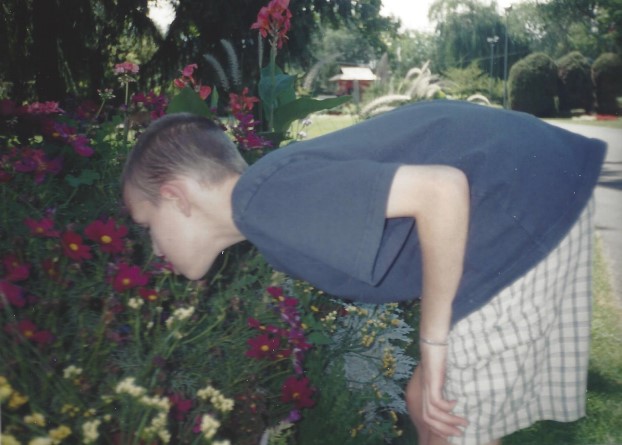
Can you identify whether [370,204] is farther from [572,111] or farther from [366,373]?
[572,111]

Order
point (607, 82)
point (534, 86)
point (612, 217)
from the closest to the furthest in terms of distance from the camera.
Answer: point (612, 217), point (607, 82), point (534, 86)

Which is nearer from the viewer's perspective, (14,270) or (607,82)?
(14,270)

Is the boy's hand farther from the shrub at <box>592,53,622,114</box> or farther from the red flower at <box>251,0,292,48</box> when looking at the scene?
the shrub at <box>592,53,622,114</box>

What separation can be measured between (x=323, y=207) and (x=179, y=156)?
1.24 ft

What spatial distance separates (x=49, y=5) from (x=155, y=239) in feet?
13.8

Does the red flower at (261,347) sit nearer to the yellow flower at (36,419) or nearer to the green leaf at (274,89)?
the yellow flower at (36,419)

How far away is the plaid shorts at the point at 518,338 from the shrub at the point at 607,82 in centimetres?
2153

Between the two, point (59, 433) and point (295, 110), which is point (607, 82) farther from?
point (59, 433)

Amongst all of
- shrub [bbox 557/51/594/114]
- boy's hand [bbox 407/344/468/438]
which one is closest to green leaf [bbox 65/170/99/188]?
boy's hand [bbox 407/344/468/438]

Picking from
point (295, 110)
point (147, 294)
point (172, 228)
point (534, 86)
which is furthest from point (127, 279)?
point (534, 86)

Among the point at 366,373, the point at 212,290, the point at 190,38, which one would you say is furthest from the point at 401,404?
the point at 190,38

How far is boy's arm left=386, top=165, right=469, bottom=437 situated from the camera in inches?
45.8

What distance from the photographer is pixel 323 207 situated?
1.16 m

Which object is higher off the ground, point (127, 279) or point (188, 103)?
point (188, 103)
